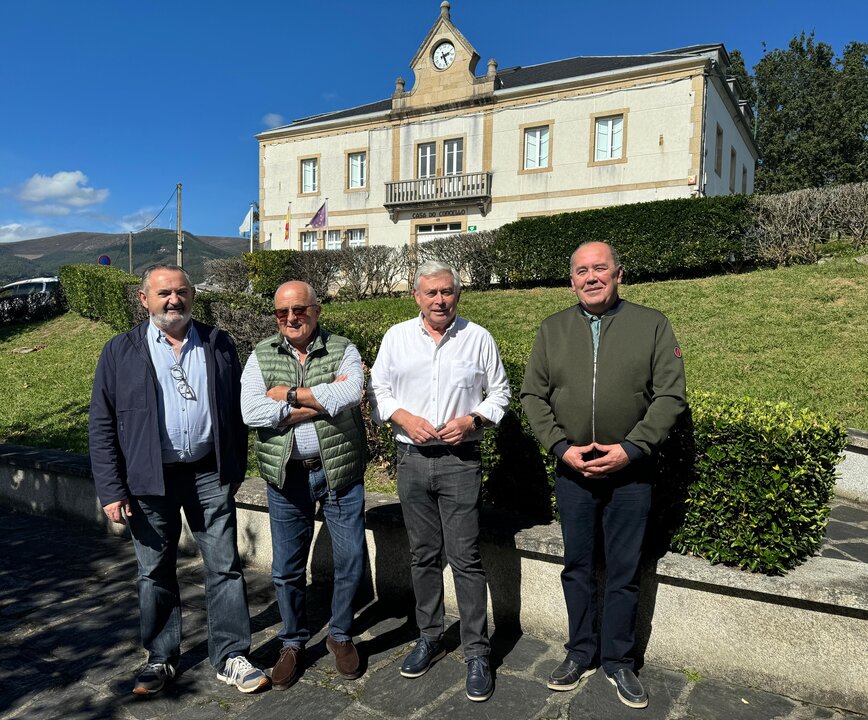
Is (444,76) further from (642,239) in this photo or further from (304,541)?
(304,541)

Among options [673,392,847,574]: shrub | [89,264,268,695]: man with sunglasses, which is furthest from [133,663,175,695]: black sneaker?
[673,392,847,574]: shrub

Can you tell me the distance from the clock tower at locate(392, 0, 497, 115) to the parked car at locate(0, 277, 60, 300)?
1508 cm

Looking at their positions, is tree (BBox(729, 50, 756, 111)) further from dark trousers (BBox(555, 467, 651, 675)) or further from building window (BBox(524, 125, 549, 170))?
dark trousers (BBox(555, 467, 651, 675))

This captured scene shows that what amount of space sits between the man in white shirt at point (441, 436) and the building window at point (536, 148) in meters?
22.6

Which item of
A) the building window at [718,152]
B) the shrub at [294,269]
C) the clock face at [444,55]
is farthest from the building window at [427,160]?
the building window at [718,152]

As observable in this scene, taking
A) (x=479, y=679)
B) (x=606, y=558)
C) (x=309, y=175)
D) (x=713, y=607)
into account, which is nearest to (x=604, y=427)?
(x=606, y=558)

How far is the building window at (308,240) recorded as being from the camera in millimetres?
29406

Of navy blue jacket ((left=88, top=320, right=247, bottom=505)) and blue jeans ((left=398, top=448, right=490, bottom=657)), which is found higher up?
navy blue jacket ((left=88, top=320, right=247, bottom=505))

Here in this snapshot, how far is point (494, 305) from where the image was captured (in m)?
15.0

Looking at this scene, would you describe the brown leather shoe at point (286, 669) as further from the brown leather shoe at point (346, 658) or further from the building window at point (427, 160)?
the building window at point (427, 160)

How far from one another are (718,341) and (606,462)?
28.3 ft

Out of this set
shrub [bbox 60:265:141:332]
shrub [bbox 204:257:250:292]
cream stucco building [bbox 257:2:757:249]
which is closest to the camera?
shrub [bbox 60:265:141:332]

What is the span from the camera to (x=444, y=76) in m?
26.3

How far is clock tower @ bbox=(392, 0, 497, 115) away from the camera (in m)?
25.5
